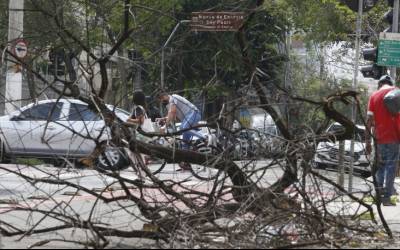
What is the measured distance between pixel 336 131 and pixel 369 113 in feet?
7.12

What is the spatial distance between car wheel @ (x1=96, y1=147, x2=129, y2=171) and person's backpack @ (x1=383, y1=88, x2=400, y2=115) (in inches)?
151

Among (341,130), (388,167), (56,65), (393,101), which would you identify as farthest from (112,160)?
(393,101)

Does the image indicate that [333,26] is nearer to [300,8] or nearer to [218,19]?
[300,8]

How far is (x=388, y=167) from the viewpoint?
9.35 m

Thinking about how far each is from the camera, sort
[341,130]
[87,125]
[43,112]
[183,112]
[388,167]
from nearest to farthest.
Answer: [87,125], [341,130], [43,112], [388,167], [183,112]

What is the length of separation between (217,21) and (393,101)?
3182 mm

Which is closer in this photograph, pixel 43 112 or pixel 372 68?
pixel 43 112

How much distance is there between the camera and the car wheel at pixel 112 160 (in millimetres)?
6824

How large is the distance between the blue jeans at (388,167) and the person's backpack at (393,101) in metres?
0.46

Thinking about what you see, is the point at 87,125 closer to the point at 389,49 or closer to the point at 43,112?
the point at 43,112

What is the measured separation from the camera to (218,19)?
7320 millimetres

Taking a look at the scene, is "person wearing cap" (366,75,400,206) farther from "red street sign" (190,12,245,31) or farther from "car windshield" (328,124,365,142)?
"red street sign" (190,12,245,31)

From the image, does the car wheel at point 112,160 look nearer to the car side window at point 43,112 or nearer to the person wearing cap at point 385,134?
the car side window at point 43,112

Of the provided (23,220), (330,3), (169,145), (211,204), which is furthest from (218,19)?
(330,3)
